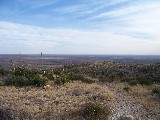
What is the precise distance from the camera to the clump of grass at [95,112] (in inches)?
657

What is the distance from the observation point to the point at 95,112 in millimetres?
16922

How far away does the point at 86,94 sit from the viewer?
942 inches

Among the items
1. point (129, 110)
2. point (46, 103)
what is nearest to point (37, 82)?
point (46, 103)

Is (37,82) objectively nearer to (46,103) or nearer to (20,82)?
(20,82)

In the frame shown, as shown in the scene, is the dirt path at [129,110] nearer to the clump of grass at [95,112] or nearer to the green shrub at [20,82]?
the clump of grass at [95,112]

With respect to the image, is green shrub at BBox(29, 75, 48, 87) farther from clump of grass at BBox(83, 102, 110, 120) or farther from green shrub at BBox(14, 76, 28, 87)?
clump of grass at BBox(83, 102, 110, 120)

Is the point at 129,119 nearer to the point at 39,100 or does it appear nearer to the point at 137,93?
the point at 39,100

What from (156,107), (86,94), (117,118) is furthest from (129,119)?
(86,94)

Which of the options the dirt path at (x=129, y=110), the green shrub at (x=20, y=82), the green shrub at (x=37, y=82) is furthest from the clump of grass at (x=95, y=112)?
the green shrub at (x=20, y=82)

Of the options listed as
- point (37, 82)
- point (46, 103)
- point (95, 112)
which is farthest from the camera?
A: point (37, 82)

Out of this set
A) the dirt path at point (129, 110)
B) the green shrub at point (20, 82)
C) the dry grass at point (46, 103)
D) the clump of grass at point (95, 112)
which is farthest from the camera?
the green shrub at point (20, 82)

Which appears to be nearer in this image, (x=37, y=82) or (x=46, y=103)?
(x=46, y=103)

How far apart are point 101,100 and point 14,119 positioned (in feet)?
23.3

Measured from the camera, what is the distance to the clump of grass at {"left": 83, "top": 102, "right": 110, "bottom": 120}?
1669cm
